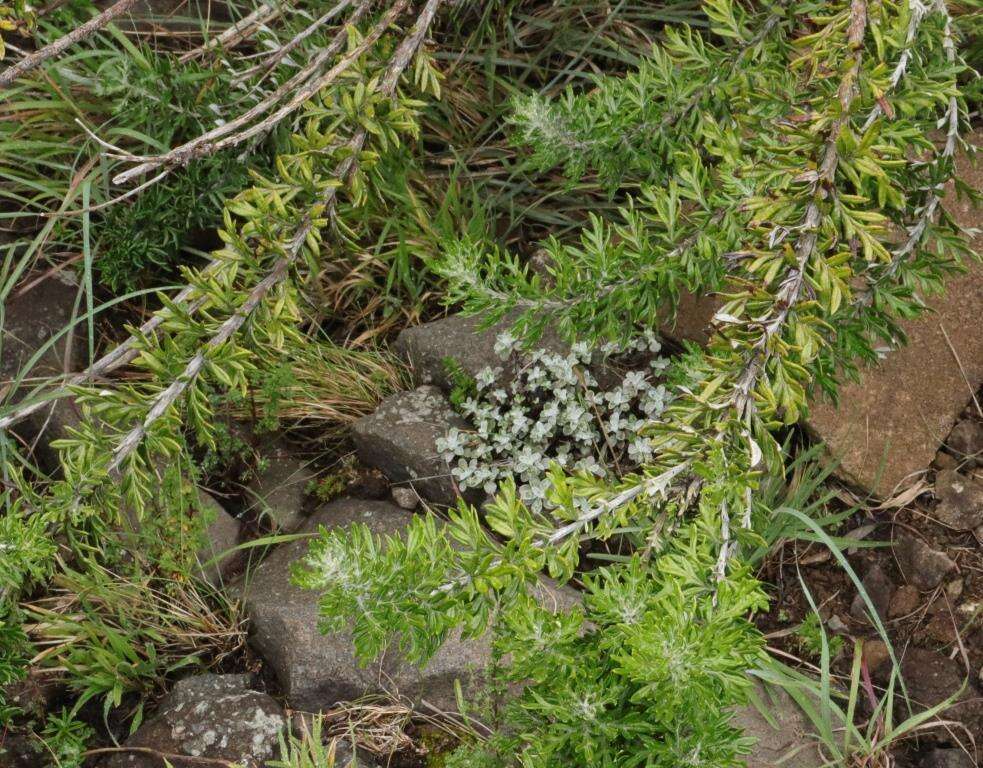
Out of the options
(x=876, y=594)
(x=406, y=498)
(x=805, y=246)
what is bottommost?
(x=406, y=498)

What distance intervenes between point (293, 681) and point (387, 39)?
77.8 inches

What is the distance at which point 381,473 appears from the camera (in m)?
3.42

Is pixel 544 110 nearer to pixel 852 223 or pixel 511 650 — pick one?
pixel 852 223

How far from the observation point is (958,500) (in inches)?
124

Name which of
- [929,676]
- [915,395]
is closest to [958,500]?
[915,395]

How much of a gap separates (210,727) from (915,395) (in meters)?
2.56

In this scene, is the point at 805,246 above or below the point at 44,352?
above

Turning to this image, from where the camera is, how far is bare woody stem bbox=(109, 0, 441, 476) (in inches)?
88.0

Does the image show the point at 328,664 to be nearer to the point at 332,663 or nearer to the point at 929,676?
the point at 332,663

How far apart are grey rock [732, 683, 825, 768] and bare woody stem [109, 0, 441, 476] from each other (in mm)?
1873

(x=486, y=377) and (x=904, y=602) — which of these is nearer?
(x=904, y=602)

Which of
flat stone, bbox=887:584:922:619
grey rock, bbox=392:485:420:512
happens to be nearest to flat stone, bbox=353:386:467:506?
grey rock, bbox=392:485:420:512

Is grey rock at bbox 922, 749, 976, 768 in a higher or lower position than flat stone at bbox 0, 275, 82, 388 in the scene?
lower

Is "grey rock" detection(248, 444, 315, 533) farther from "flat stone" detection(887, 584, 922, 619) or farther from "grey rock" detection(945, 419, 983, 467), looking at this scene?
"grey rock" detection(945, 419, 983, 467)
